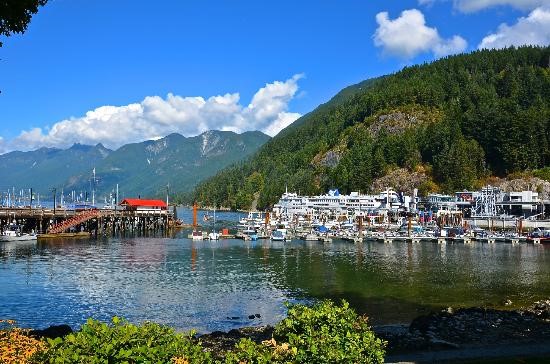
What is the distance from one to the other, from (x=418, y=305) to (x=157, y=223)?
128 meters

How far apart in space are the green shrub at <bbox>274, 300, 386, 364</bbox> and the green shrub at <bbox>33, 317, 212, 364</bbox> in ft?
11.0

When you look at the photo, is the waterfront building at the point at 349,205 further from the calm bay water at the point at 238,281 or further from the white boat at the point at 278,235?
the calm bay water at the point at 238,281

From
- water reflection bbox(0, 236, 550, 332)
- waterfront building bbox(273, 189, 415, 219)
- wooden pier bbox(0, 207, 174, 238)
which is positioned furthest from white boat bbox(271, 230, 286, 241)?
waterfront building bbox(273, 189, 415, 219)

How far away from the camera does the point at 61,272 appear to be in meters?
69.4

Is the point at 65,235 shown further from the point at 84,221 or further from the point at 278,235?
the point at 278,235

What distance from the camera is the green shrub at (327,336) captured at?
13391 millimetres

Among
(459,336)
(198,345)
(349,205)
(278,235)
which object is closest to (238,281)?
(459,336)

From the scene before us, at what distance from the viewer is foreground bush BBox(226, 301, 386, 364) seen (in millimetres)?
13086

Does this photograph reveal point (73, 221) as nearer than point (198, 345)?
No

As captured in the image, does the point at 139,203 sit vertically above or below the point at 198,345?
above

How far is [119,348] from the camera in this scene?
33.6 ft

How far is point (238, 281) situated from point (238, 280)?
2.88ft

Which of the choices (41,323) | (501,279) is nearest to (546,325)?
(501,279)

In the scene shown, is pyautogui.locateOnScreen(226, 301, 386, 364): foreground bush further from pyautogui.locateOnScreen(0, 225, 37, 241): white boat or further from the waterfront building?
the waterfront building
